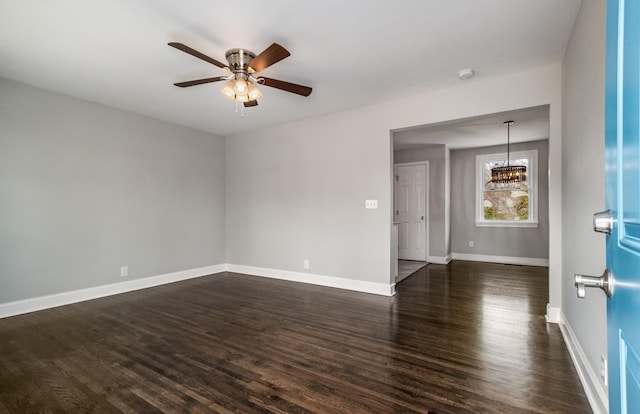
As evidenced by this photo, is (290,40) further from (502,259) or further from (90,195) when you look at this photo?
(502,259)

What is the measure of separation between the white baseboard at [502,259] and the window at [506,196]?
2.33 ft

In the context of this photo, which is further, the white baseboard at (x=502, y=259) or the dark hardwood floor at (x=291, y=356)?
the white baseboard at (x=502, y=259)

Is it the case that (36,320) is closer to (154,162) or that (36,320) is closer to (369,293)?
(154,162)

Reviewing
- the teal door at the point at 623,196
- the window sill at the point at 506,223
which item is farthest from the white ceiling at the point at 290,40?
the window sill at the point at 506,223

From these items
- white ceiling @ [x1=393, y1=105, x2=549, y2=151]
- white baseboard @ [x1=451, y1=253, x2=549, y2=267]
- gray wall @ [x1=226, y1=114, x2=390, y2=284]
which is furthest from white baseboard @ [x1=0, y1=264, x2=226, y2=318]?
white baseboard @ [x1=451, y1=253, x2=549, y2=267]

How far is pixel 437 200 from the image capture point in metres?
6.70

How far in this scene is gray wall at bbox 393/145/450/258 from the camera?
259 inches

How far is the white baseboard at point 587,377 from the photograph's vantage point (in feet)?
5.37

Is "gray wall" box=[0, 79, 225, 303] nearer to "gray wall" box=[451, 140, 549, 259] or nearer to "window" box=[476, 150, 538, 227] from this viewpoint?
"gray wall" box=[451, 140, 549, 259]

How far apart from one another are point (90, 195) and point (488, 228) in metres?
7.42

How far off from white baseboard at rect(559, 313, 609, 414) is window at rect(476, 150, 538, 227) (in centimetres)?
432

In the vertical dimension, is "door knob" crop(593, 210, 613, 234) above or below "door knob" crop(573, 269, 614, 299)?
above

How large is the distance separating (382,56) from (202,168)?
388 cm

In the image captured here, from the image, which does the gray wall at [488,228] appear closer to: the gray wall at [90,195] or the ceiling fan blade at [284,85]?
the ceiling fan blade at [284,85]
